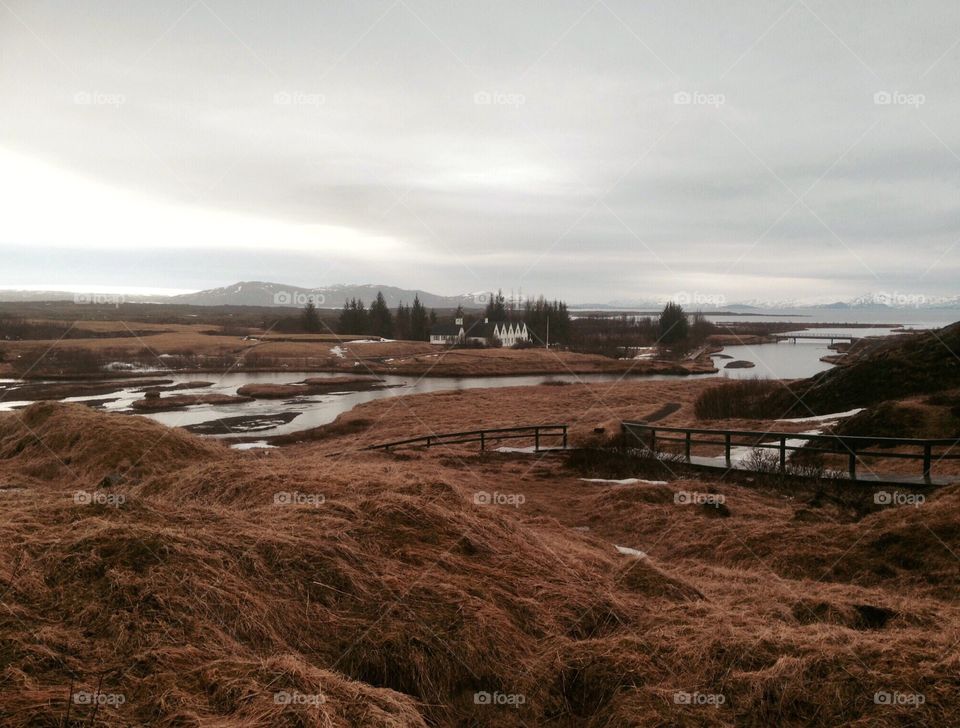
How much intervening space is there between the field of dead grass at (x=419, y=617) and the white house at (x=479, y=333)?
106 m

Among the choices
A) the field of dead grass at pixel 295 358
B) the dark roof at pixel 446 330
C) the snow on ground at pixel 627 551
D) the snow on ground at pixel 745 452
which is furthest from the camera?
the dark roof at pixel 446 330

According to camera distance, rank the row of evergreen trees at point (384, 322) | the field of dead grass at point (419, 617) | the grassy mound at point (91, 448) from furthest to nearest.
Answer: the row of evergreen trees at point (384, 322)
the grassy mound at point (91, 448)
the field of dead grass at point (419, 617)

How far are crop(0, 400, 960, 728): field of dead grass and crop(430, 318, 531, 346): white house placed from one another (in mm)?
105543

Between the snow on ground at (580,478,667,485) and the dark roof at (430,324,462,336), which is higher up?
the dark roof at (430,324,462,336)

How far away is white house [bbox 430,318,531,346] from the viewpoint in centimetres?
11594

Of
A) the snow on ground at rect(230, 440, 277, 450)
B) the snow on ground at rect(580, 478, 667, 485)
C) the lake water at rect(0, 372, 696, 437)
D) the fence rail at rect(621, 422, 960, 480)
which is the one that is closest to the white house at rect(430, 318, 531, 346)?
the lake water at rect(0, 372, 696, 437)

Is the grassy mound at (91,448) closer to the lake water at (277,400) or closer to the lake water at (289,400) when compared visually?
the lake water at (277,400)

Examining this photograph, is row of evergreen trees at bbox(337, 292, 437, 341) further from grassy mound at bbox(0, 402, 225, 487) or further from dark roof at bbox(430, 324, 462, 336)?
grassy mound at bbox(0, 402, 225, 487)

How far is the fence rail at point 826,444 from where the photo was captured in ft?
40.7

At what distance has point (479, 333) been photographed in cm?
12300

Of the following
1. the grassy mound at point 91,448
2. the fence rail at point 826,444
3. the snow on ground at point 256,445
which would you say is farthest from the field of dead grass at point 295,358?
the grassy mound at point 91,448

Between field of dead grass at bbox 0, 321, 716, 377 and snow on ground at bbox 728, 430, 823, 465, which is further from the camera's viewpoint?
field of dead grass at bbox 0, 321, 716, 377

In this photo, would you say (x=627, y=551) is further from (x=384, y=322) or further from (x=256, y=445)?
(x=384, y=322)

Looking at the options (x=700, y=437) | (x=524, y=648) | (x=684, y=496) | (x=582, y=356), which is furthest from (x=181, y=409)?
(x=582, y=356)
